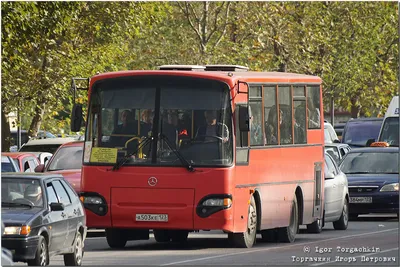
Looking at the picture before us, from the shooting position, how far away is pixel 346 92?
57281 millimetres

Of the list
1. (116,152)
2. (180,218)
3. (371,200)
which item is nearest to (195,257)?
(180,218)

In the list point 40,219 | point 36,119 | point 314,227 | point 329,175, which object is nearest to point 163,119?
point 40,219

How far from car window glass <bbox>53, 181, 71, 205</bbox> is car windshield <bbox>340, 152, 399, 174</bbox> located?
1448cm

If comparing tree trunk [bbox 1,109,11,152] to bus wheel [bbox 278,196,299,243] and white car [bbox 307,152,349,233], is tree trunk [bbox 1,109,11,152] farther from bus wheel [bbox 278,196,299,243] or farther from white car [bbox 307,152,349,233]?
bus wheel [bbox 278,196,299,243]

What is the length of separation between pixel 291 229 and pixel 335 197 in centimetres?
391

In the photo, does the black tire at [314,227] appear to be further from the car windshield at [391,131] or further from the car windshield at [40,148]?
the car windshield at [391,131]

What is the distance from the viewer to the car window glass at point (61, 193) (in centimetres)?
1753

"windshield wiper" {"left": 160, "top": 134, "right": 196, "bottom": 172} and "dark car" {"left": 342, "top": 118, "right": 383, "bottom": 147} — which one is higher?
"dark car" {"left": 342, "top": 118, "right": 383, "bottom": 147}

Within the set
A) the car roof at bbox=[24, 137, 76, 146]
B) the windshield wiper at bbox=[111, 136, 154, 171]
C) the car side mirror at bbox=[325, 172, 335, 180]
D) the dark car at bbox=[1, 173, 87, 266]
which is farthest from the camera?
the car roof at bbox=[24, 137, 76, 146]

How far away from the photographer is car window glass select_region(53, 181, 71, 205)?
17.5m

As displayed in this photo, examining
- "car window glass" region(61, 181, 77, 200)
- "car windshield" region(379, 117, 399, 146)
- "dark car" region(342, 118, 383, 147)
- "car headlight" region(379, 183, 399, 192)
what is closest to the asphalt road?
"car window glass" region(61, 181, 77, 200)

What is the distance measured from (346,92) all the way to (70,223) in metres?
40.6

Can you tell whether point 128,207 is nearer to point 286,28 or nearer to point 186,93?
point 186,93

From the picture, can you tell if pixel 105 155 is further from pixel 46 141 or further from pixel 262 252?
pixel 46 141
